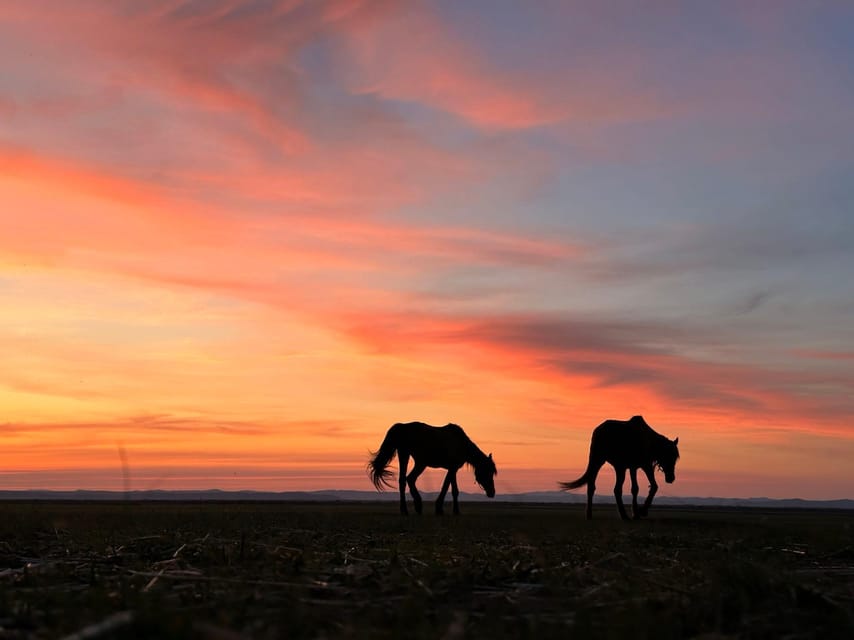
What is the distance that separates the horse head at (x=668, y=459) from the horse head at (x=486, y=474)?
6.65 metres

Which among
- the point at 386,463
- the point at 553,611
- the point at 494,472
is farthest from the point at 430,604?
the point at 494,472

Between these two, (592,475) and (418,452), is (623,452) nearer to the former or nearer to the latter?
(592,475)

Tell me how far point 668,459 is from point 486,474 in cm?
707

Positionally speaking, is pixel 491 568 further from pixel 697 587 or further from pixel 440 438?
pixel 440 438

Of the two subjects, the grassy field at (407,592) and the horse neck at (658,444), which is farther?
the horse neck at (658,444)

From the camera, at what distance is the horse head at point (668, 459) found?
31344mm

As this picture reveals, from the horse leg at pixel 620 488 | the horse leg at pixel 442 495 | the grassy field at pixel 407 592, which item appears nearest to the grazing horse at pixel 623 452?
the horse leg at pixel 620 488

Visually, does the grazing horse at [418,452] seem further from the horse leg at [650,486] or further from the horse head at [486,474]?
the horse leg at [650,486]

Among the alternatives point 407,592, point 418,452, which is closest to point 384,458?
point 418,452

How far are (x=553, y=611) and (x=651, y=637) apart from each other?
1.29 m

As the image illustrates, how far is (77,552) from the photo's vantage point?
40.4 ft

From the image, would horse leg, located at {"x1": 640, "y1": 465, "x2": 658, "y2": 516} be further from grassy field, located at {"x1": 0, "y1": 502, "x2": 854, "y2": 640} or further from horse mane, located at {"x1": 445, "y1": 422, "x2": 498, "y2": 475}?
Answer: grassy field, located at {"x1": 0, "y1": 502, "x2": 854, "y2": 640}

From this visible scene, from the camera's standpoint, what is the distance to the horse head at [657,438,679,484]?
103 ft

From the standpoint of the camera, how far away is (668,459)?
103ft
